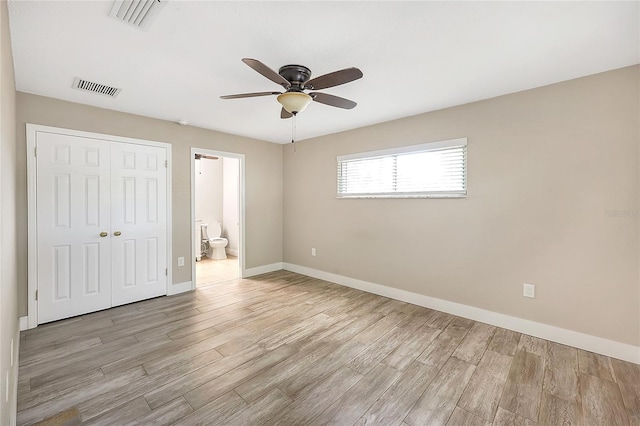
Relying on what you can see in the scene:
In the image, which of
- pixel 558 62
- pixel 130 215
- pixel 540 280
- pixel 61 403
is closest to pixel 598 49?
pixel 558 62

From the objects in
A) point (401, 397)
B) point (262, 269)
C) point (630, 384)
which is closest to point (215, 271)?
point (262, 269)

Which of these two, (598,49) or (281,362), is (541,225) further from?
(281,362)

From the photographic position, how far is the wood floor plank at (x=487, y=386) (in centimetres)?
187

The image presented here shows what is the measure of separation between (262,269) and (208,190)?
2855 mm

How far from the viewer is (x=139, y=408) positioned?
1.83 meters

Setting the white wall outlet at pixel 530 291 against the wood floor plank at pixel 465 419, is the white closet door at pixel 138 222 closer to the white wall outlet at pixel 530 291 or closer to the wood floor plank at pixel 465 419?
the wood floor plank at pixel 465 419

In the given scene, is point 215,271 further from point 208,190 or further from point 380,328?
point 380,328

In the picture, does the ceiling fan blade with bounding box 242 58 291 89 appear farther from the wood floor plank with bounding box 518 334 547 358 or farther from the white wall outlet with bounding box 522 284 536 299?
the wood floor plank with bounding box 518 334 547 358

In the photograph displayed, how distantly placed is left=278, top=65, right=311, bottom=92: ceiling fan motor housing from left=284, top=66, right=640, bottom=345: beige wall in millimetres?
1863

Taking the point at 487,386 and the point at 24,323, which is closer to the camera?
the point at 487,386

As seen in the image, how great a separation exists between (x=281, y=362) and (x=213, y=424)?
73 centimetres

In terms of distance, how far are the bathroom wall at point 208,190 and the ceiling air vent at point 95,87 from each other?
12.7 ft

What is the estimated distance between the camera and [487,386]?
2.08 m

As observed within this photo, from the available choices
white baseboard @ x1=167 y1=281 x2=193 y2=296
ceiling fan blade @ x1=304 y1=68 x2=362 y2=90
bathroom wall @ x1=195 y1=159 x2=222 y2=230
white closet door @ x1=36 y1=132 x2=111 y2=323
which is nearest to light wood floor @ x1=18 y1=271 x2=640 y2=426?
white closet door @ x1=36 y1=132 x2=111 y2=323
